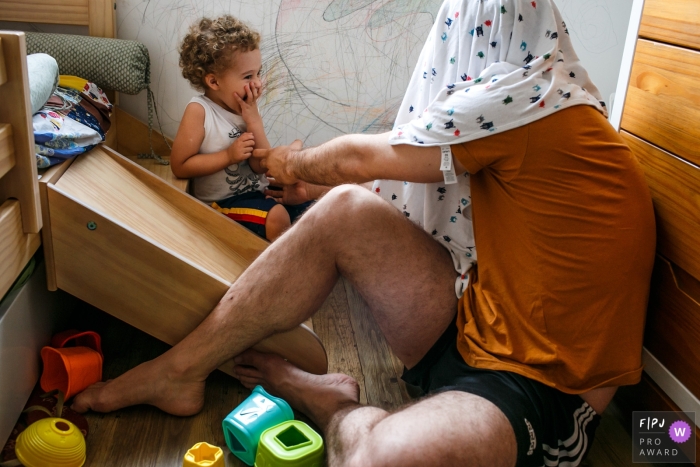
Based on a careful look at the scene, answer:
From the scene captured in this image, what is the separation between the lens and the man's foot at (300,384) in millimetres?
1241

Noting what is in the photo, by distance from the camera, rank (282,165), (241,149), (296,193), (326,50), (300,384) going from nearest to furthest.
Answer: 1. (300,384)
2. (282,165)
3. (296,193)
4. (241,149)
5. (326,50)

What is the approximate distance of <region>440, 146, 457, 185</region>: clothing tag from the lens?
110cm

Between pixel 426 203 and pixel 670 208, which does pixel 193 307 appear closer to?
pixel 426 203

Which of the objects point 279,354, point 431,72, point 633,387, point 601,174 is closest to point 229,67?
point 431,72

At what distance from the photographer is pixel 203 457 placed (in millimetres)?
1070

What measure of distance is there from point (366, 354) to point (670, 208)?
29.6 inches

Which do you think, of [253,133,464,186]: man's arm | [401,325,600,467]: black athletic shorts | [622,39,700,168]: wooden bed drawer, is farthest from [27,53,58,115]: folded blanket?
A: [622,39,700,168]: wooden bed drawer

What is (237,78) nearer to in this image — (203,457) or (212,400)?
(212,400)

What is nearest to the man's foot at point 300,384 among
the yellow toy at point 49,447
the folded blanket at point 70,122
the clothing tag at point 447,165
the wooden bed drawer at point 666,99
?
the yellow toy at point 49,447

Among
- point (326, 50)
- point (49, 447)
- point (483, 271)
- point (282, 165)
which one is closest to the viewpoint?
point (49, 447)

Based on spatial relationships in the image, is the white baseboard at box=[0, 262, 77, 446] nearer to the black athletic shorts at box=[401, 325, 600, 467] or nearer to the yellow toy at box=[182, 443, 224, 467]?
the yellow toy at box=[182, 443, 224, 467]

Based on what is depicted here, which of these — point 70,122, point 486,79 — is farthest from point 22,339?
point 486,79

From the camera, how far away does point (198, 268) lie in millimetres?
1266

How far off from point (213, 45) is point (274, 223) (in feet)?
1.62
